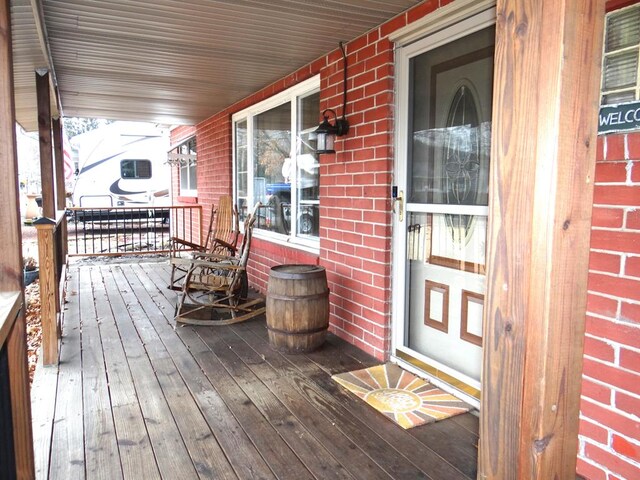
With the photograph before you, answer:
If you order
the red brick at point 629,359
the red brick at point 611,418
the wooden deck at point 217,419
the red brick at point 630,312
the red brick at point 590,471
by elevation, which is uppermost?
the red brick at point 630,312

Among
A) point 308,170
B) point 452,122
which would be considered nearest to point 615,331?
point 452,122

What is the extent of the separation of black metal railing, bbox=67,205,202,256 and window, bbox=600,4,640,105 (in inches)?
198

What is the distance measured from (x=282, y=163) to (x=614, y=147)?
11.2ft

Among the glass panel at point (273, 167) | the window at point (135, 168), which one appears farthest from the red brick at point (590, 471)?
the window at point (135, 168)

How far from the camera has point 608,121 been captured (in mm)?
1708

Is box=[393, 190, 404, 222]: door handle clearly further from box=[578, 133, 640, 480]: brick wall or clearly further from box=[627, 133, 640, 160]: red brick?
box=[627, 133, 640, 160]: red brick

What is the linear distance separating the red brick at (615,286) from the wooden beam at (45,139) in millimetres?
3801

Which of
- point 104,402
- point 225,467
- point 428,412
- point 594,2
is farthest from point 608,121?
point 104,402

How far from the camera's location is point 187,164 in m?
8.48

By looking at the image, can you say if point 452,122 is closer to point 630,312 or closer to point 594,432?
point 630,312

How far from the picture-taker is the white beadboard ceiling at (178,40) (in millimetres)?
2674

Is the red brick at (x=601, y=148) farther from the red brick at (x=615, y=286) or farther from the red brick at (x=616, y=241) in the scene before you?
the red brick at (x=615, y=286)

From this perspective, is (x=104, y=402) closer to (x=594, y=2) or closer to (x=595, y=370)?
(x=595, y=370)

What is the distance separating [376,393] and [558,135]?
1919 mm
